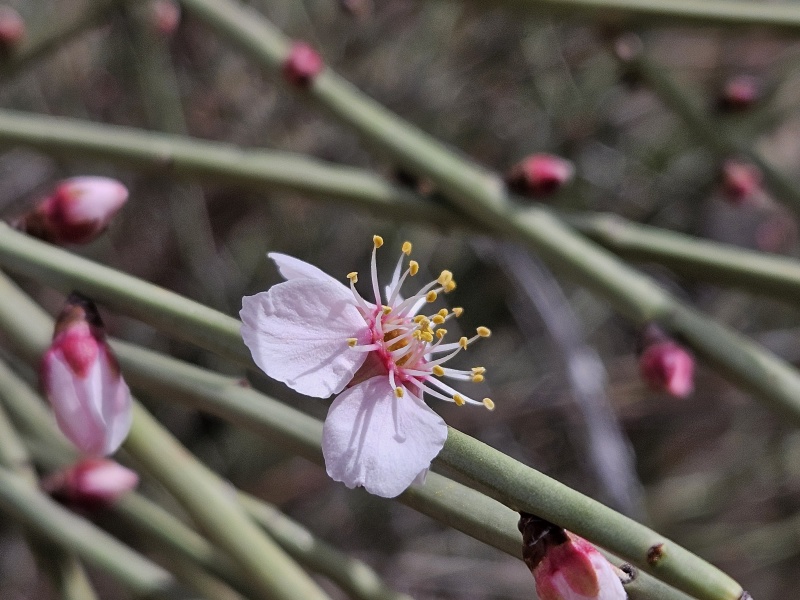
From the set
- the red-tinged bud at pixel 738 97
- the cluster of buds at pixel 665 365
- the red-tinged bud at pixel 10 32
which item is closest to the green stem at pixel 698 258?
the cluster of buds at pixel 665 365

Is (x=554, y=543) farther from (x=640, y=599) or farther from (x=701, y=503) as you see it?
(x=701, y=503)

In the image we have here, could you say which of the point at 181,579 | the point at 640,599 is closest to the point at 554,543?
the point at 640,599

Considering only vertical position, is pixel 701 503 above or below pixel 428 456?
above

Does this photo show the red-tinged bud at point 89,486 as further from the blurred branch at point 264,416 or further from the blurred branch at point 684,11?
the blurred branch at point 684,11

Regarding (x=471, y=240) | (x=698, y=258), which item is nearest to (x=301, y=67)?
(x=698, y=258)

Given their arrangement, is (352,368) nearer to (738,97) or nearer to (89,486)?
(89,486)
